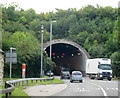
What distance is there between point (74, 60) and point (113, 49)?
11.6m

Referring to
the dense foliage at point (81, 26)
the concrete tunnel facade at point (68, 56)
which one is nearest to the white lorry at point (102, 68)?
the dense foliage at point (81, 26)

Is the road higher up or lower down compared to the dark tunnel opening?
lower down

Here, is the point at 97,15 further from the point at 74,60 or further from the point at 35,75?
the point at 35,75

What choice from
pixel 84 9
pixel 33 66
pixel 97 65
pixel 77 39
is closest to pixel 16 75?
pixel 33 66

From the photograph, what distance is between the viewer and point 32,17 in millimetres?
139375

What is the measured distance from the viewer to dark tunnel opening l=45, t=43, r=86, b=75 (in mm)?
92000

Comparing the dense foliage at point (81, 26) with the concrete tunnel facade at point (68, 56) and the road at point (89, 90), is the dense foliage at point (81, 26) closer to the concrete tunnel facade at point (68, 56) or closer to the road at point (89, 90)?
the concrete tunnel facade at point (68, 56)

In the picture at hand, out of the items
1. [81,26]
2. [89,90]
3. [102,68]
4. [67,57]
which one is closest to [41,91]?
[89,90]

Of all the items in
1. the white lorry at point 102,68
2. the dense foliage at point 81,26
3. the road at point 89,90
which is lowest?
the road at point 89,90

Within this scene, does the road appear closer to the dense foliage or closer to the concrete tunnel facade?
the dense foliage

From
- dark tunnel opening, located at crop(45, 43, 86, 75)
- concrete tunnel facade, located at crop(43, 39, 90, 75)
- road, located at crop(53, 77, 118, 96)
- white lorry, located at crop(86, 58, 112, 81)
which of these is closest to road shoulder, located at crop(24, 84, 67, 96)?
road, located at crop(53, 77, 118, 96)

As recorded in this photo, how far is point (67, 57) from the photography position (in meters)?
105

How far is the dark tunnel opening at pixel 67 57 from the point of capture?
9200 cm

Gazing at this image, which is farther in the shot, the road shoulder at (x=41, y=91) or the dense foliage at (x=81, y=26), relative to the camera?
the dense foliage at (x=81, y=26)
